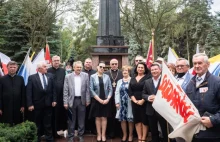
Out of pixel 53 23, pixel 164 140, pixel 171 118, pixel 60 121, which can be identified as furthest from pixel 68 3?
pixel 171 118

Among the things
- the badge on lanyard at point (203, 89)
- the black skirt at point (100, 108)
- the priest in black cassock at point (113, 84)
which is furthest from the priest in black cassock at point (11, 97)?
the badge on lanyard at point (203, 89)

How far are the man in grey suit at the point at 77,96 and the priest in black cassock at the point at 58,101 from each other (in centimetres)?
43

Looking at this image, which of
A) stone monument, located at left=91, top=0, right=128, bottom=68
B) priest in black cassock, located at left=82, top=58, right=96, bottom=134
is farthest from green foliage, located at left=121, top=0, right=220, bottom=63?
priest in black cassock, located at left=82, top=58, right=96, bottom=134

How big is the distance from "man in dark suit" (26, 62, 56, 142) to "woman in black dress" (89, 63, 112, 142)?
0.84 m

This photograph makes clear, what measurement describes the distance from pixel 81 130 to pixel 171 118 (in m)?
3.41

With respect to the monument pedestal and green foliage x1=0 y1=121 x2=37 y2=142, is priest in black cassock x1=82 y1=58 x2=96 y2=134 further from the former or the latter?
the monument pedestal

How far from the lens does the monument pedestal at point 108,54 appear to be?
12781 millimetres

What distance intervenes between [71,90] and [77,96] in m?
0.18

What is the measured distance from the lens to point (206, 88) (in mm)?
3633

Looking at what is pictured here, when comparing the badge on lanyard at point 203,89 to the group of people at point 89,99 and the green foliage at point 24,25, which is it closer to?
the group of people at point 89,99

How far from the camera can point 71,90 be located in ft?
22.1

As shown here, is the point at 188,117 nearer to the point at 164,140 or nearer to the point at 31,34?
the point at 164,140

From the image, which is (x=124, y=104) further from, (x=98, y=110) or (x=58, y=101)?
(x=58, y=101)

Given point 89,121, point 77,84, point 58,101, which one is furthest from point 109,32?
point 77,84
